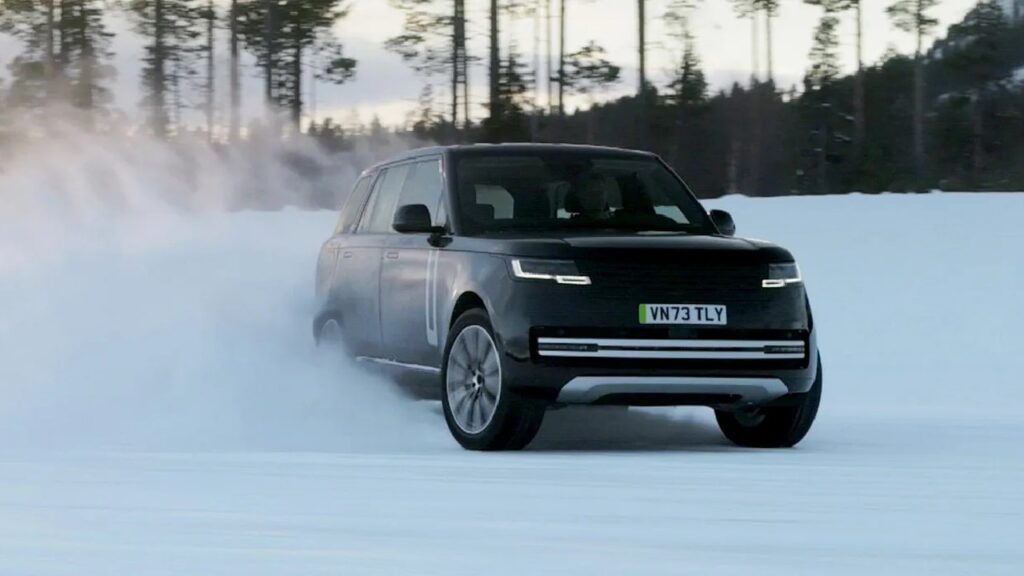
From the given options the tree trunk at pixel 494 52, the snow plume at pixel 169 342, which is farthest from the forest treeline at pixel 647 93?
the snow plume at pixel 169 342

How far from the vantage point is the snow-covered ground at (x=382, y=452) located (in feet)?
17.1

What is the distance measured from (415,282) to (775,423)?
7.18 ft

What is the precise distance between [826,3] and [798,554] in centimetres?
5836

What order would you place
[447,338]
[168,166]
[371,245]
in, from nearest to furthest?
[447,338]
[371,245]
[168,166]

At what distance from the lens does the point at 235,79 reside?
5528 cm

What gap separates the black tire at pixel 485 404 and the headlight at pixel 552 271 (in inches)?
13.6

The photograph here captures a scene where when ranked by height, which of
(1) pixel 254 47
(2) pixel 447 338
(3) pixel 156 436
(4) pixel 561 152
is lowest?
(3) pixel 156 436

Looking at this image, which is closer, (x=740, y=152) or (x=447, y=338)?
(x=447, y=338)

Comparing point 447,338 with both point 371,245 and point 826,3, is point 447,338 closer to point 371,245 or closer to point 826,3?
point 371,245

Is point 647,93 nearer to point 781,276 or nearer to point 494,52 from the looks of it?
point 494,52

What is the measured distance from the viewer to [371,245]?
10.5 metres

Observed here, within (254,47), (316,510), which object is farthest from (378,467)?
(254,47)

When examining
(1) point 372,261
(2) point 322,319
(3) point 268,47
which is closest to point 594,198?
(1) point 372,261

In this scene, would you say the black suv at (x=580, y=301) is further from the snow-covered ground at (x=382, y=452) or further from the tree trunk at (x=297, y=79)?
the tree trunk at (x=297, y=79)
